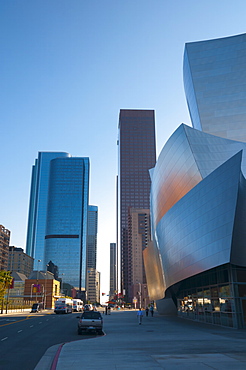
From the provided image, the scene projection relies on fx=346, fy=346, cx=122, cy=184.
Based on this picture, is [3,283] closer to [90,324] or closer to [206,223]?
[90,324]

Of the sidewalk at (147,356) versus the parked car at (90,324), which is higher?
the parked car at (90,324)

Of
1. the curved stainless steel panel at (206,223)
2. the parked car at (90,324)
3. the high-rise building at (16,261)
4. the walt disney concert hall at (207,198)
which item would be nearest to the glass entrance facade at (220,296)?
the walt disney concert hall at (207,198)

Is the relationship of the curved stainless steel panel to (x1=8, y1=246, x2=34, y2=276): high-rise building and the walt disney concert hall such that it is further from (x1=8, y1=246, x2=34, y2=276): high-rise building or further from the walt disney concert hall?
(x1=8, y1=246, x2=34, y2=276): high-rise building

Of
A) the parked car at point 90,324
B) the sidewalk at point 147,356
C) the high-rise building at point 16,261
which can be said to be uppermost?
the high-rise building at point 16,261

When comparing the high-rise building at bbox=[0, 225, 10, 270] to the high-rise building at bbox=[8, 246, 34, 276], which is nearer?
the high-rise building at bbox=[0, 225, 10, 270]

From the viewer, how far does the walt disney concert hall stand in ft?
90.7

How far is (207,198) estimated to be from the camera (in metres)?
30.1

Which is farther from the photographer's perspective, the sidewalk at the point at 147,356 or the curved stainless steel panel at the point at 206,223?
the curved stainless steel panel at the point at 206,223

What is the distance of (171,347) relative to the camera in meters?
16.4

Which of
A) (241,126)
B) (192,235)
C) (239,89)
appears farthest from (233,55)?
(192,235)

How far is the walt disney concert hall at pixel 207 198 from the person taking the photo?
1089 inches

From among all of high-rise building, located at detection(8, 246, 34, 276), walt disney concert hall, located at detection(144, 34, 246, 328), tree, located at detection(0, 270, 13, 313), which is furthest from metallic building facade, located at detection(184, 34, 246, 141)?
high-rise building, located at detection(8, 246, 34, 276)

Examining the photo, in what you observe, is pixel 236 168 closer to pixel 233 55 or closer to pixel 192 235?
pixel 192 235

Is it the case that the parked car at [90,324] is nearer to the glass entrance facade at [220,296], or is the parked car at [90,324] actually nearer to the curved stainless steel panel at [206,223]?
the curved stainless steel panel at [206,223]
